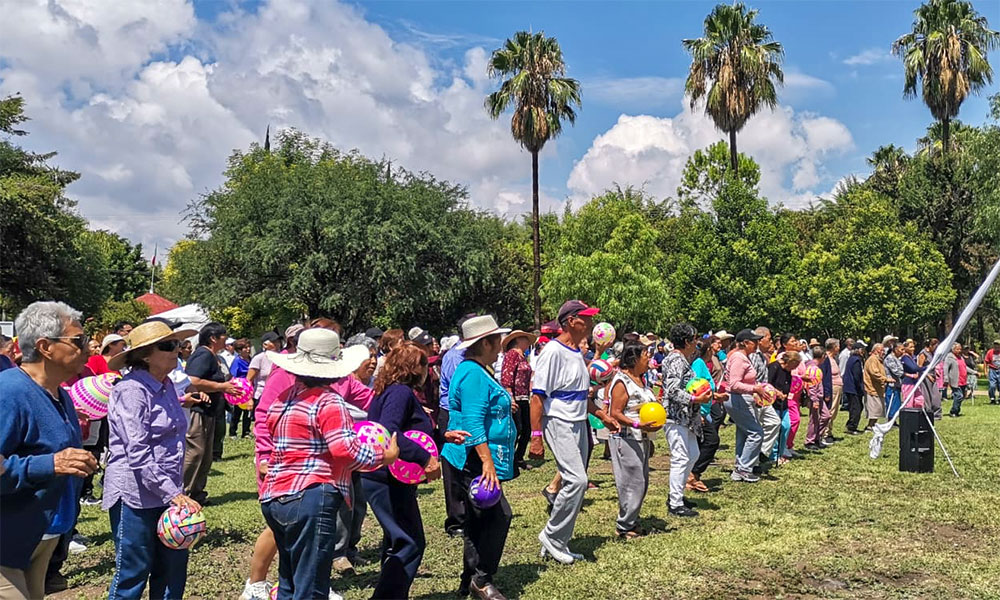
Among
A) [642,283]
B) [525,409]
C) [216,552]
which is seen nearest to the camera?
[216,552]

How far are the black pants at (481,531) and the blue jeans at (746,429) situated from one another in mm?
5443

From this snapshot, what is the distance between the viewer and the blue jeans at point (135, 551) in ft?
13.7

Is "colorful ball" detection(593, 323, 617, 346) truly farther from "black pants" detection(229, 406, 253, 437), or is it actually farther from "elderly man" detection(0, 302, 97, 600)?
"black pants" detection(229, 406, 253, 437)

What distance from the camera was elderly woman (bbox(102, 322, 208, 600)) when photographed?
13.8 feet

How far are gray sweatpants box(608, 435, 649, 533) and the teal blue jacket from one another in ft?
6.22

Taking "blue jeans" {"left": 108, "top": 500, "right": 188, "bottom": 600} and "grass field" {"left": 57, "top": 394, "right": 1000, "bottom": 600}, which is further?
"grass field" {"left": 57, "top": 394, "right": 1000, "bottom": 600}

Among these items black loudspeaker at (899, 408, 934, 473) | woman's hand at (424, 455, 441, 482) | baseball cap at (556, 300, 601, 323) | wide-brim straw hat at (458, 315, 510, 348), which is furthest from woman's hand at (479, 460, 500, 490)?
black loudspeaker at (899, 408, 934, 473)

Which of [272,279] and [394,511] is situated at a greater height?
[272,279]

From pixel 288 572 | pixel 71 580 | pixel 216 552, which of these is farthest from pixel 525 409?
pixel 288 572

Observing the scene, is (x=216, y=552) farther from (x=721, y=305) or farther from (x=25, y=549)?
(x=721, y=305)

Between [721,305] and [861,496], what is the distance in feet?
76.1

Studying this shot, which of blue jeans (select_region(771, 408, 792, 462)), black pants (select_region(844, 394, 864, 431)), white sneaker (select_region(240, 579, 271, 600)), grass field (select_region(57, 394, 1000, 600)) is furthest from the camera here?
black pants (select_region(844, 394, 864, 431))

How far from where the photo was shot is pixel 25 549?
142 inches

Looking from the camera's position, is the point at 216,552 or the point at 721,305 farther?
the point at 721,305
